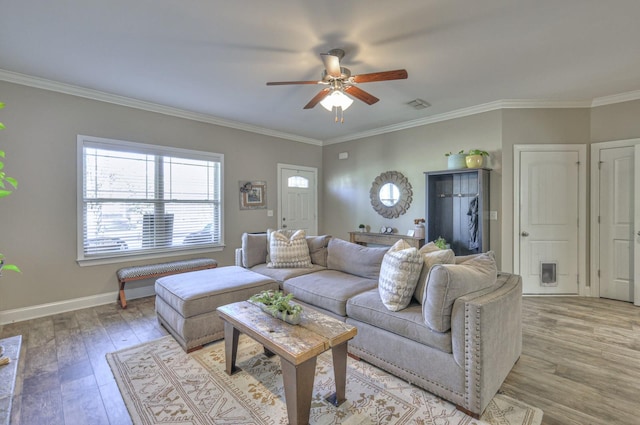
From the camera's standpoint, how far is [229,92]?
370 centimetres

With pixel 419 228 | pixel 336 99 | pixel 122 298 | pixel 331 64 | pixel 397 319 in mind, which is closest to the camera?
pixel 397 319

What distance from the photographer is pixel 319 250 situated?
3766 millimetres

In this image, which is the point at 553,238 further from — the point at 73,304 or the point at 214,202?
the point at 73,304

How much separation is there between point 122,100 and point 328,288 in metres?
3.58

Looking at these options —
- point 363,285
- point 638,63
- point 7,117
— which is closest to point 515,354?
point 363,285

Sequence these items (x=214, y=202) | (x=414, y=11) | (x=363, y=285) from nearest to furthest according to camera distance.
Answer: (x=414, y=11), (x=363, y=285), (x=214, y=202)

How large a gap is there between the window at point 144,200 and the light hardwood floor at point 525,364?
90 cm

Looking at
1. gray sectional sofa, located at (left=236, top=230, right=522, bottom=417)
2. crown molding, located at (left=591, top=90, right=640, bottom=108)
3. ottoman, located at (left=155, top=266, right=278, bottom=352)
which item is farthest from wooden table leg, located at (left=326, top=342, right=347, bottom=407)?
crown molding, located at (left=591, top=90, right=640, bottom=108)

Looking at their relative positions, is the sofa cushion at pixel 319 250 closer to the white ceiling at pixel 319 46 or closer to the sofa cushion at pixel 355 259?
the sofa cushion at pixel 355 259

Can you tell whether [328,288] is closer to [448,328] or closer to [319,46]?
[448,328]

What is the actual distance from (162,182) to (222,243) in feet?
4.25

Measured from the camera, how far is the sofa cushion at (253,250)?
3756mm

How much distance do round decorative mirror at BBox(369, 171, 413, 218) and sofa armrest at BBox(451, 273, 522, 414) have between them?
3177 millimetres

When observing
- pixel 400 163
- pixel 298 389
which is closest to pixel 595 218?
pixel 400 163
